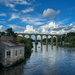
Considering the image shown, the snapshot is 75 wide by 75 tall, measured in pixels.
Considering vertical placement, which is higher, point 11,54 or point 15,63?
point 11,54

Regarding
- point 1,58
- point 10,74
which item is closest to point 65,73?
point 10,74

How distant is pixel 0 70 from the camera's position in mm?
23781

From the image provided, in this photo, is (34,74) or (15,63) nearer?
(34,74)

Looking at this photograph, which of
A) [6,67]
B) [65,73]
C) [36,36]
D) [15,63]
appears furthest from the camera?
[36,36]

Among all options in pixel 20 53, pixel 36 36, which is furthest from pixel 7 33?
pixel 36 36

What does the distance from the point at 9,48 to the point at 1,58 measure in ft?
9.68

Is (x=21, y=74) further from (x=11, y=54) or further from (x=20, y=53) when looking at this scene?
(x=20, y=53)

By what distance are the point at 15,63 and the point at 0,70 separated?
5515mm

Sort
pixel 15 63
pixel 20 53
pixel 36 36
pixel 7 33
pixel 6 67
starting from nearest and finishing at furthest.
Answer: pixel 6 67, pixel 15 63, pixel 20 53, pixel 7 33, pixel 36 36

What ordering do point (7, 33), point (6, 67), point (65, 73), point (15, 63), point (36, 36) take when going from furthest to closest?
point (36, 36)
point (7, 33)
point (15, 63)
point (6, 67)
point (65, 73)

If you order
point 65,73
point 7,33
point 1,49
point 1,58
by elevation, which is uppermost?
point 7,33

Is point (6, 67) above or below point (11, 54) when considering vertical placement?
below

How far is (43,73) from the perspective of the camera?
22844 mm

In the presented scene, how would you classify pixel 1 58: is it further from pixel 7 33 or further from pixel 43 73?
pixel 7 33
